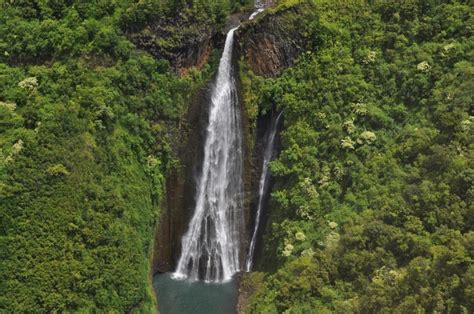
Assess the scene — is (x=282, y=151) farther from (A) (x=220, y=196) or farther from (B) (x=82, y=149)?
(B) (x=82, y=149)

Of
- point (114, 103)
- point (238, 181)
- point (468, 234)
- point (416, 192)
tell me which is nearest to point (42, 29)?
point (114, 103)

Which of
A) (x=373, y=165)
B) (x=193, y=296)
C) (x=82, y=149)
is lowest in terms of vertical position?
(x=193, y=296)

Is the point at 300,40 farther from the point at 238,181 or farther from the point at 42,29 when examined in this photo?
the point at 42,29

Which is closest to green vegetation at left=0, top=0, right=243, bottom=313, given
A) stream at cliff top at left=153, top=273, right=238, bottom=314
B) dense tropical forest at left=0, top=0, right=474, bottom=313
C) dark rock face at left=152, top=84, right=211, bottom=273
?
dense tropical forest at left=0, top=0, right=474, bottom=313

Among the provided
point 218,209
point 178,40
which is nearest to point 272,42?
point 178,40

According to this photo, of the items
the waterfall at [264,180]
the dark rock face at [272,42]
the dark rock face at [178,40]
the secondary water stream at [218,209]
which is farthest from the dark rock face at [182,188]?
the waterfall at [264,180]

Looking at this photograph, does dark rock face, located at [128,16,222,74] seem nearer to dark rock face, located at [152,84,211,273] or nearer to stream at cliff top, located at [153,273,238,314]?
dark rock face, located at [152,84,211,273]
